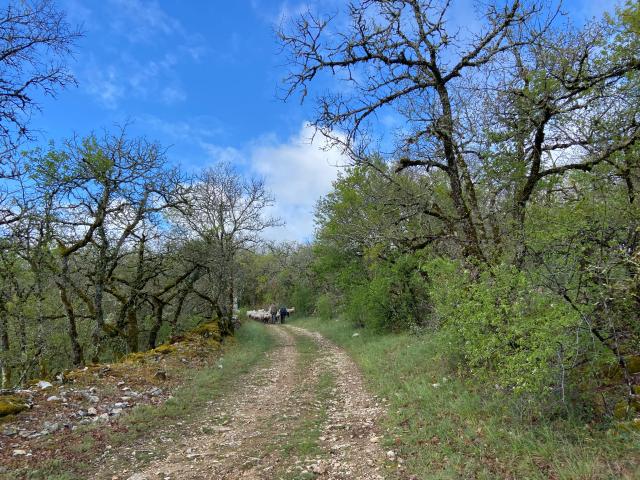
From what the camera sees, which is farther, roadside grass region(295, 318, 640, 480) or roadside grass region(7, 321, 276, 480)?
roadside grass region(7, 321, 276, 480)

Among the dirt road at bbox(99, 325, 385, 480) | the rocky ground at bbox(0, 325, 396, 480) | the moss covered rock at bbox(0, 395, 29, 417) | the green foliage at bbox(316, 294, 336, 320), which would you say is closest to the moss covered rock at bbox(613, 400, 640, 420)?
the rocky ground at bbox(0, 325, 396, 480)

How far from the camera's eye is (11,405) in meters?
6.51

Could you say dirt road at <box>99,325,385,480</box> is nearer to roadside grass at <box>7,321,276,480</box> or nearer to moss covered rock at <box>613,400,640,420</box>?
roadside grass at <box>7,321,276,480</box>

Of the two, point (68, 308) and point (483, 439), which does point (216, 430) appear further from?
point (68, 308)

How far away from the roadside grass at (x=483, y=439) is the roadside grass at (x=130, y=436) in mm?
3648

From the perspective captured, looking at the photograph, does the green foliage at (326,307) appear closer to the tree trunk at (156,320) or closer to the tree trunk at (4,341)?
the tree trunk at (156,320)

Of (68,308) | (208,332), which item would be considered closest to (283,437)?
(68,308)

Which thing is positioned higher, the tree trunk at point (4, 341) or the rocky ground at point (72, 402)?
the tree trunk at point (4, 341)

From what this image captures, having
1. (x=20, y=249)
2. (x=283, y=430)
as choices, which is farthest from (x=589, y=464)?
(x=20, y=249)

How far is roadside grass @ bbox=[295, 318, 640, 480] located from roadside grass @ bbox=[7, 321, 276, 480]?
3.65m

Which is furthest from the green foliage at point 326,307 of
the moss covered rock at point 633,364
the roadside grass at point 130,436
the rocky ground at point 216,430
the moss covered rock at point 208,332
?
the moss covered rock at point 633,364

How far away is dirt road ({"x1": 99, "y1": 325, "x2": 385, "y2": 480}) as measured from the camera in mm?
4852

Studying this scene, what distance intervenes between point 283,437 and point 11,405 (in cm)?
479

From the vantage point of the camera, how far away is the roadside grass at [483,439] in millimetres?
3730
